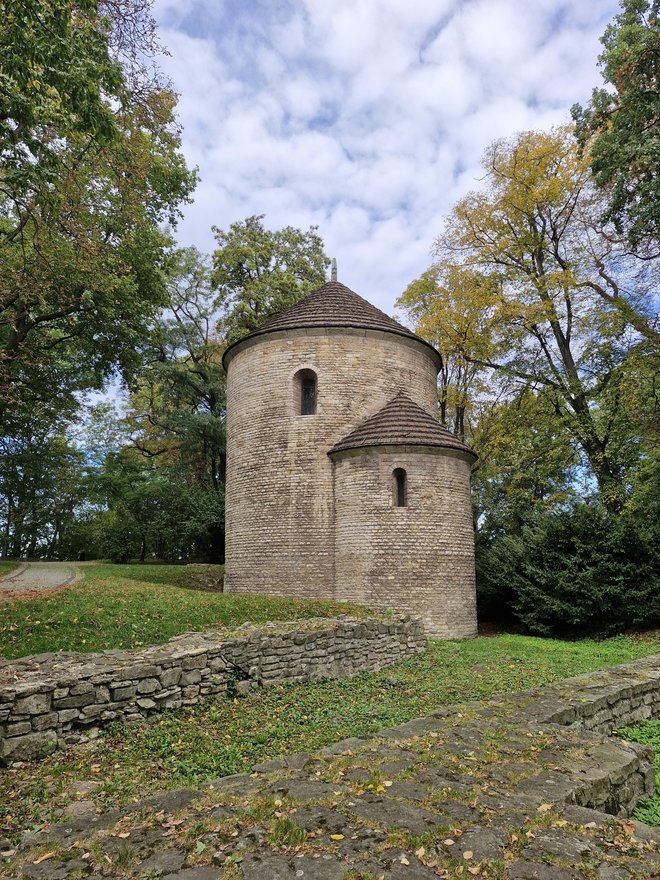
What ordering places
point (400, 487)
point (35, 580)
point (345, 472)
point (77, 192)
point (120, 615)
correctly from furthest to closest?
point (35, 580), point (345, 472), point (400, 487), point (77, 192), point (120, 615)

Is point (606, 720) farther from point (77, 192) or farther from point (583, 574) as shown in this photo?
point (77, 192)

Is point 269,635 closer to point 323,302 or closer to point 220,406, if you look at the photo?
point 323,302

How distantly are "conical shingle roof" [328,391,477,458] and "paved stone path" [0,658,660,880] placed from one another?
1088 cm

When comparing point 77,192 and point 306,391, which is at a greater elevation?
point 77,192

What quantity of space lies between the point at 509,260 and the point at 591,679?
1816 cm

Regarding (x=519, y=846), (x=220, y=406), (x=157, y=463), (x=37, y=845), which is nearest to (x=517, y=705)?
(x=519, y=846)

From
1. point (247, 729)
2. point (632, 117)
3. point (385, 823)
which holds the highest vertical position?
point (632, 117)

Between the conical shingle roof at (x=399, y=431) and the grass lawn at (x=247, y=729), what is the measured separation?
20.1 ft

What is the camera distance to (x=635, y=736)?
7.80 m

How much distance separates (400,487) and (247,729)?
9.91 m

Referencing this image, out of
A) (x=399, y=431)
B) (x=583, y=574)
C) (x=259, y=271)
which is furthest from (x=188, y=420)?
(x=583, y=574)

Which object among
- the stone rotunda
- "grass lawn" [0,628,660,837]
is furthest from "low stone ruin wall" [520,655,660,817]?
the stone rotunda

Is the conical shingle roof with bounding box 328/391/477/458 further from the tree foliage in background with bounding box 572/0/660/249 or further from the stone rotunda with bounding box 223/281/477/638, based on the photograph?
the tree foliage in background with bounding box 572/0/660/249

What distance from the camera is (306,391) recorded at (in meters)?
18.3
